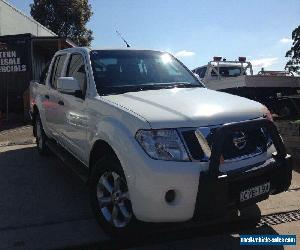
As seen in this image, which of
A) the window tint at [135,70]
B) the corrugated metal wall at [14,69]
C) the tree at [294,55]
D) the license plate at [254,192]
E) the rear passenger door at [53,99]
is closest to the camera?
the license plate at [254,192]

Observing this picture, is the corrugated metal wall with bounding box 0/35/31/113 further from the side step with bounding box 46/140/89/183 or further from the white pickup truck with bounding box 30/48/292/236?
the white pickup truck with bounding box 30/48/292/236

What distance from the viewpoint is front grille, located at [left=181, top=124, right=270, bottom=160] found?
3.52 metres

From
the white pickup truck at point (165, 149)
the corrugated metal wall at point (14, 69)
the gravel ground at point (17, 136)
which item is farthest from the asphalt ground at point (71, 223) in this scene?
the corrugated metal wall at point (14, 69)

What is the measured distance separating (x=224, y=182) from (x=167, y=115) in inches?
29.2

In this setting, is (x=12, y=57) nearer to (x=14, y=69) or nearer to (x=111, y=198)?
(x=14, y=69)

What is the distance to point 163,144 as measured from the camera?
3.53 meters

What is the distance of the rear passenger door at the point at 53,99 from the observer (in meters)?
6.18

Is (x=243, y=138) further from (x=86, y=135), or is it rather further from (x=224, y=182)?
(x=86, y=135)

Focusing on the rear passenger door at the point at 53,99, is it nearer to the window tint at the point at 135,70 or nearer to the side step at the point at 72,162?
the side step at the point at 72,162

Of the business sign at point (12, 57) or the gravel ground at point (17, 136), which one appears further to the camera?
the business sign at point (12, 57)

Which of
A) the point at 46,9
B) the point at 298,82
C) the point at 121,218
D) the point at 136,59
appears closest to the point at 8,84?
the point at 298,82

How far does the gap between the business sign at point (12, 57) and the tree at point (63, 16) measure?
2336 centimetres

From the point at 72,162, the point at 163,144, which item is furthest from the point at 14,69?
the point at 163,144

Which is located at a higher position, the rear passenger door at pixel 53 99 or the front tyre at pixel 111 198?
the rear passenger door at pixel 53 99
